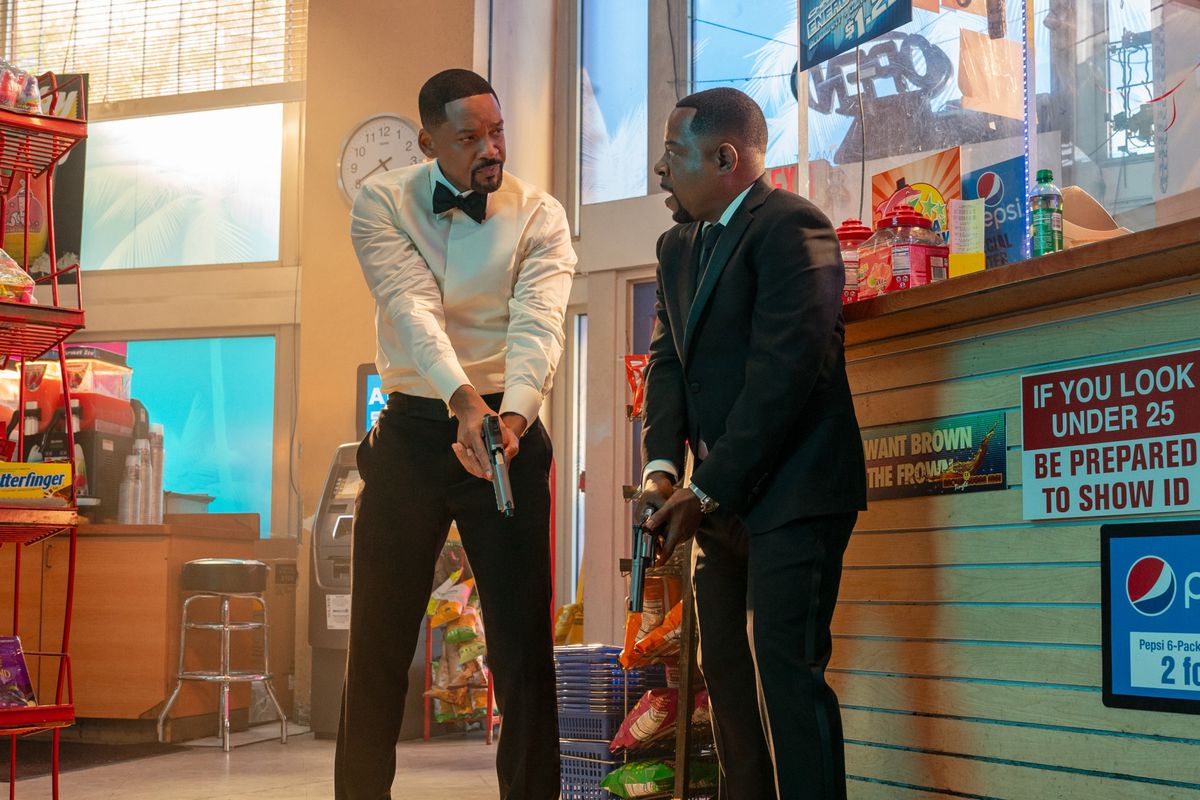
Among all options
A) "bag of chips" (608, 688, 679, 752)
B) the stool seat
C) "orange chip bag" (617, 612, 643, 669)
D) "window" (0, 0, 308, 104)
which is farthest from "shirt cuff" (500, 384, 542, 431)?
"window" (0, 0, 308, 104)

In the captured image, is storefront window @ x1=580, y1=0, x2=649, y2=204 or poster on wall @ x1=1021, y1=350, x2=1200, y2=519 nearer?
poster on wall @ x1=1021, y1=350, x2=1200, y2=519

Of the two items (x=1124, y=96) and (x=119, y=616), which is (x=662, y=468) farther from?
(x=119, y=616)

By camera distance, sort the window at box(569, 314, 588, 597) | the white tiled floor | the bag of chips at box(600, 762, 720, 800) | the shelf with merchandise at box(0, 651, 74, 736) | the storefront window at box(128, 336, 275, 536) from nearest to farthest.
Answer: the shelf with merchandise at box(0, 651, 74, 736) → the bag of chips at box(600, 762, 720, 800) → the white tiled floor → the window at box(569, 314, 588, 597) → the storefront window at box(128, 336, 275, 536)

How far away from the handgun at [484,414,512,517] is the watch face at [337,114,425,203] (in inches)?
166

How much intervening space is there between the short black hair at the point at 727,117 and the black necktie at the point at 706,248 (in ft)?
0.51

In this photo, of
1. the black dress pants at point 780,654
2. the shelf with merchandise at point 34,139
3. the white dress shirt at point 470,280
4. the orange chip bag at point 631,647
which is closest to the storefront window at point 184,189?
the shelf with merchandise at point 34,139

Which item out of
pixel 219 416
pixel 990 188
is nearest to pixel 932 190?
pixel 990 188

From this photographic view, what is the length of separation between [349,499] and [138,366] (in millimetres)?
2438

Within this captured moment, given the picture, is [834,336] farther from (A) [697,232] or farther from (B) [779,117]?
(B) [779,117]

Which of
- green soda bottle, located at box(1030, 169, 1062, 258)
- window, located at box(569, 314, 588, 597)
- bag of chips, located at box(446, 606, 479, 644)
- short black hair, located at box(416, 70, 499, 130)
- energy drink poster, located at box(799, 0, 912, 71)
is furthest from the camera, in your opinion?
window, located at box(569, 314, 588, 597)

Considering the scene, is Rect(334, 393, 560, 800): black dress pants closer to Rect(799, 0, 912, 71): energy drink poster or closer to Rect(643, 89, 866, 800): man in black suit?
Rect(643, 89, 866, 800): man in black suit

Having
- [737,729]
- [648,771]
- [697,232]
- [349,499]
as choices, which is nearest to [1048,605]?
[737,729]

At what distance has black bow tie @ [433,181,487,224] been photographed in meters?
2.41

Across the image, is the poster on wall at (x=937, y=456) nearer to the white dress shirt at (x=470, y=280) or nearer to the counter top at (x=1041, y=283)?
the counter top at (x=1041, y=283)
